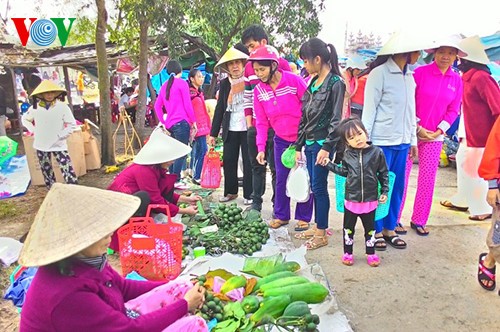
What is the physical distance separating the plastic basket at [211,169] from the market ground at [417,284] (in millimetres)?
1649

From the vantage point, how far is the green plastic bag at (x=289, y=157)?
3738mm

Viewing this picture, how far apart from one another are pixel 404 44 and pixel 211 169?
2780mm

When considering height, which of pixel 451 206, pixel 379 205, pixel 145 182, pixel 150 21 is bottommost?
pixel 451 206

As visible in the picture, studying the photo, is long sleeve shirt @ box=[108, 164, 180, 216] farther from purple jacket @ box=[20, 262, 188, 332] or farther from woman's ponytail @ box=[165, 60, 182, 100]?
woman's ponytail @ box=[165, 60, 182, 100]

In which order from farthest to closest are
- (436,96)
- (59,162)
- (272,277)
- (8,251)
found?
(59,162), (8,251), (436,96), (272,277)

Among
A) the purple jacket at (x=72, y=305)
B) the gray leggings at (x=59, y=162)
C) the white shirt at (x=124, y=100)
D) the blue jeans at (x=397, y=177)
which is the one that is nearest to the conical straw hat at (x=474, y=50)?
A: the blue jeans at (x=397, y=177)

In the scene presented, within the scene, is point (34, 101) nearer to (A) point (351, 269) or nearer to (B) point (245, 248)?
(B) point (245, 248)

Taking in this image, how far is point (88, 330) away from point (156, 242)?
133 centimetres

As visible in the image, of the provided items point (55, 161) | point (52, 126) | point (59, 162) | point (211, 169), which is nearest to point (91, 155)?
point (55, 161)

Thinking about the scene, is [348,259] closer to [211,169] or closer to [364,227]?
[364,227]

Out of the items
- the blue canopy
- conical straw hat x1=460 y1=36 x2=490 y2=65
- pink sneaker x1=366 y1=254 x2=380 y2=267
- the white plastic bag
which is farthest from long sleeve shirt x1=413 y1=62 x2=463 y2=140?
the blue canopy

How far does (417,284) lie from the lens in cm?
306

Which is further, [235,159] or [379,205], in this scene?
[235,159]

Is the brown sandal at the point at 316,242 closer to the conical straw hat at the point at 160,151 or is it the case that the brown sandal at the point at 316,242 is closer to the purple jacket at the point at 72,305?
the conical straw hat at the point at 160,151
